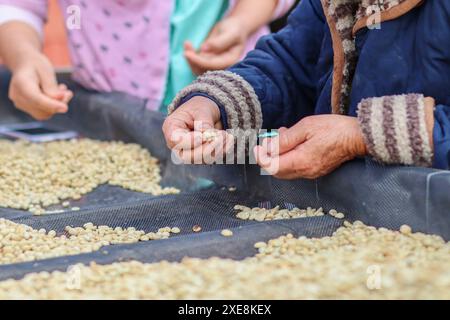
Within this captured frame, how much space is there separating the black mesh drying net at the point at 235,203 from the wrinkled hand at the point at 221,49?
354 millimetres

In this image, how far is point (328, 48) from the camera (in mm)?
1901

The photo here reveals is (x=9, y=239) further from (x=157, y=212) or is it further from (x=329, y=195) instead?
(x=329, y=195)

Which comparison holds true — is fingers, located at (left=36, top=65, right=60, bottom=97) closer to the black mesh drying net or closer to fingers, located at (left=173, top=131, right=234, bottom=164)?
the black mesh drying net

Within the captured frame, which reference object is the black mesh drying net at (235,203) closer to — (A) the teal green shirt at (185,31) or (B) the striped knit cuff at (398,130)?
(B) the striped knit cuff at (398,130)

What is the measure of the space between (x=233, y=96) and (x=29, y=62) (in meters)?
0.99

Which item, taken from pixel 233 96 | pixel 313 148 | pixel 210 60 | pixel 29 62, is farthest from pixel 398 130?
pixel 29 62

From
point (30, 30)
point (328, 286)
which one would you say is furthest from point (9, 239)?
point (30, 30)

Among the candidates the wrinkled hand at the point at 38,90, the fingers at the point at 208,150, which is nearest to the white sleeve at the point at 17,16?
the wrinkled hand at the point at 38,90

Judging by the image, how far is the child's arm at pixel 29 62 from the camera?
254 cm

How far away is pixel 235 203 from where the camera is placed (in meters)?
1.92

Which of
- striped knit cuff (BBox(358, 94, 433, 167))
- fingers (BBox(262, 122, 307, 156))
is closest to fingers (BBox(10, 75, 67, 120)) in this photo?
fingers (BBox(262, 122, 307, 156))

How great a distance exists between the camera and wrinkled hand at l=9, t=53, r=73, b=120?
8.23 ft

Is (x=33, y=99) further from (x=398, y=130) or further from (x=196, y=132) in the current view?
(x=398, y=130)

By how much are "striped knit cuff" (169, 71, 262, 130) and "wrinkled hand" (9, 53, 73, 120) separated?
672 mm
